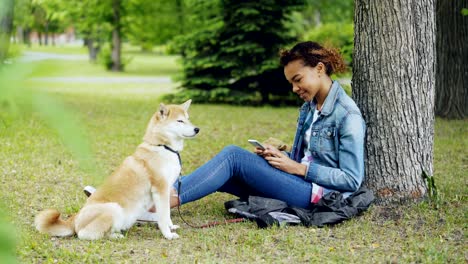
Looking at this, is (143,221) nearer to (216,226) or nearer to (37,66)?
(216,226)

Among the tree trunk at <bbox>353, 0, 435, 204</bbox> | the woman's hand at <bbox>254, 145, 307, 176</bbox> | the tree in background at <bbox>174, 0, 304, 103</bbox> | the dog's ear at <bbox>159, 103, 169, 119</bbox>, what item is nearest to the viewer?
the dog's ear at <bbox>159, 103, 169, 119</bbox>

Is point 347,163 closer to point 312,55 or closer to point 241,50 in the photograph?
point 312,55

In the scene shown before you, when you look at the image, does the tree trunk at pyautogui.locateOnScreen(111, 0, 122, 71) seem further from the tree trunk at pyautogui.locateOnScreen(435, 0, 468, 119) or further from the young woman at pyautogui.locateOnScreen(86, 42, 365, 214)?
the young woman at pyautogui.locateOnScreen(86, 42, 365, 214)

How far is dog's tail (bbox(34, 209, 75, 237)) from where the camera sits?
14.3 ft

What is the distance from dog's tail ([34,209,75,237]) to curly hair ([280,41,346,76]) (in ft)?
6.54

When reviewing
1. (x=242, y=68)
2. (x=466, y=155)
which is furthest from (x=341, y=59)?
(x=242, y=68)

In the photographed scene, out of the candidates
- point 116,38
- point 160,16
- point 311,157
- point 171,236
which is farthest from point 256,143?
point 116,38

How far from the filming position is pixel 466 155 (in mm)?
8117

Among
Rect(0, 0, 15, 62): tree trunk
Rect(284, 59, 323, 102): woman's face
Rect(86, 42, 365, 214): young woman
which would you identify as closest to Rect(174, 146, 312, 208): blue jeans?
Rect(86, 42, 365, 214): young woman

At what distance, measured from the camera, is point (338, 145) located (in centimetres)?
468

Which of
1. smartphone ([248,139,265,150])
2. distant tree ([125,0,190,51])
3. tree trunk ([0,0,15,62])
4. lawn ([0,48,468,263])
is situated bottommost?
lawn ([0,48,468,263])

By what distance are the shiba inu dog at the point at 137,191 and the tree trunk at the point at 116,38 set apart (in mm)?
25278

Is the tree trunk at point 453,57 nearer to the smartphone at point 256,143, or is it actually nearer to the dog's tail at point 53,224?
the smartphone at point 256,143

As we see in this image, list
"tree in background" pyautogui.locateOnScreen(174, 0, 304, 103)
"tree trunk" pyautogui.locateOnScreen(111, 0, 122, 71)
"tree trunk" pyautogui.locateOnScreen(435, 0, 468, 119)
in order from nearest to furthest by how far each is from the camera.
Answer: "tree trunk" pyautogui.locateOnScreen(435, 0, 468, 119) < "tree in background" pyautogui.locateOnScreen(174, 0, 304, 103) < "tree trunk" pyautogui.locateOnScreen(111, 0, 122, 71)
